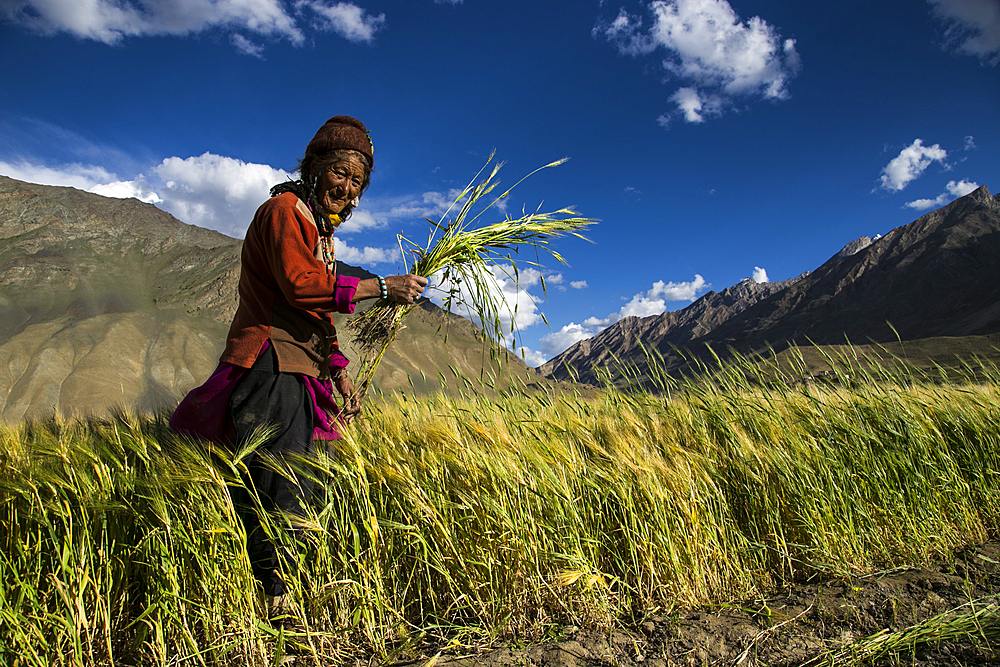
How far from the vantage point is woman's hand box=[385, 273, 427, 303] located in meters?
1.86

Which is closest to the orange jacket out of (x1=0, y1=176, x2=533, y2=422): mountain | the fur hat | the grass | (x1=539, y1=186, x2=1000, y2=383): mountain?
the fur hat

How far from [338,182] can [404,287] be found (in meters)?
0.49

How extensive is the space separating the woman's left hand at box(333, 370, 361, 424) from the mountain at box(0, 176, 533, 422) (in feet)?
130

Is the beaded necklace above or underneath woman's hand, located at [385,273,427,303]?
above

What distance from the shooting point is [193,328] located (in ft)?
284

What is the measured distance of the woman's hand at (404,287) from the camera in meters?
1.86

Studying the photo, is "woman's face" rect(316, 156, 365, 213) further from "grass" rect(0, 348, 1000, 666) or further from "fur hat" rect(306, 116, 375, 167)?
"grass" rect(0, 348, 1000, 666)

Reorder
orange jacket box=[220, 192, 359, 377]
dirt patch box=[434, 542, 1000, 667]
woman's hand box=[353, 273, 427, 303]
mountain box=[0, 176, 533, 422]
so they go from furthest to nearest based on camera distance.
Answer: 1. mountain box=[0, 176, 533, 422]
2. woman's hand box=[353, 273, 427, 303]
3. orange jacket box=[220, 192, 359, 377]
4. dirt patch box=[434, 542, 1000, 667]

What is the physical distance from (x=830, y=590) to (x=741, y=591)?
31 centimetres

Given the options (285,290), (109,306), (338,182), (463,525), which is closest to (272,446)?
(285,290)

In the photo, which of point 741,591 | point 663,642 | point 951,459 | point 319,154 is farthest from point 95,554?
point 951,459

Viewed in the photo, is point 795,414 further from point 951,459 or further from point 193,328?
point 193,328

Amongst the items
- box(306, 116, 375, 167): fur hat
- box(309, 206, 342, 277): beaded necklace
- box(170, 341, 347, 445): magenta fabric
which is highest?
box(306, 116, 375, 167): fur hat

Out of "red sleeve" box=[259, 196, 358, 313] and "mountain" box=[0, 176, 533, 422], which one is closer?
"red sleeve" box=[259, 196, 358, 313]
